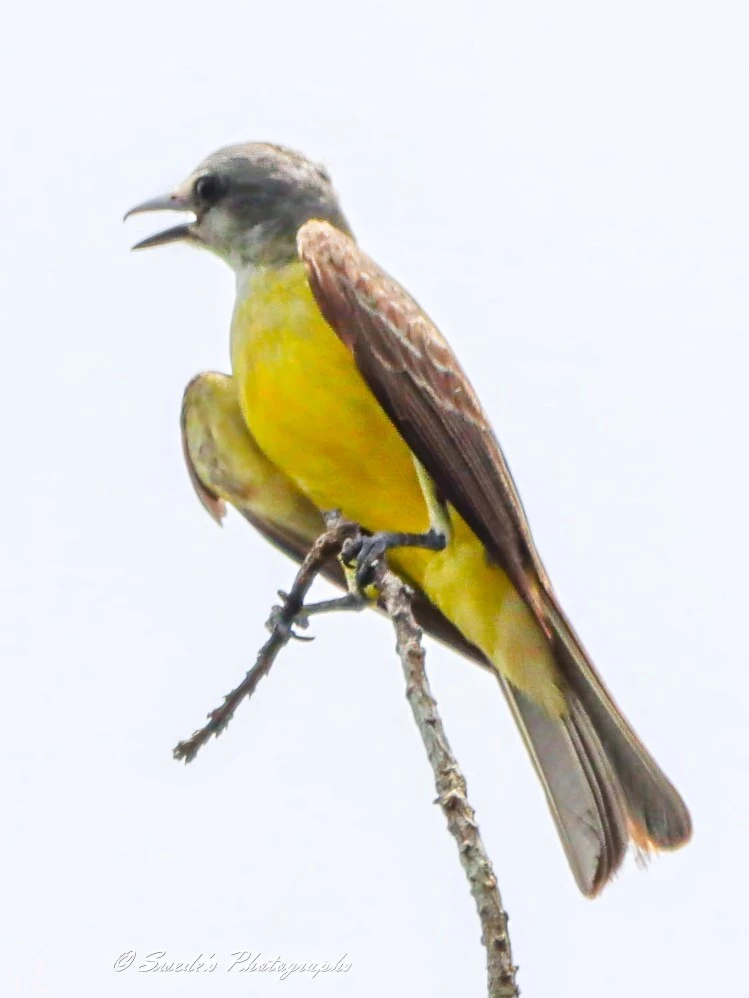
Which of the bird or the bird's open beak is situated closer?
the bird

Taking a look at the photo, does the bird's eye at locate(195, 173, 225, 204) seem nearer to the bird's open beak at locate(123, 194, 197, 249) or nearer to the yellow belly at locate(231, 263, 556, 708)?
the bird's open beak at locate(123, 194, 197, 249)

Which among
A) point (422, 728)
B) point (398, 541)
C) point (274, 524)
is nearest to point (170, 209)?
point (274, 524)

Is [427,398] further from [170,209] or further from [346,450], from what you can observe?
[170,209]

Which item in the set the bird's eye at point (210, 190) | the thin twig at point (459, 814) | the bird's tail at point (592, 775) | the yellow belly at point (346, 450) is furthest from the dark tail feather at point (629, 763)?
the bird's eye at point (210, 190)

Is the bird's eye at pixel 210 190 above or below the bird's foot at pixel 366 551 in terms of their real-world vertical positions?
above

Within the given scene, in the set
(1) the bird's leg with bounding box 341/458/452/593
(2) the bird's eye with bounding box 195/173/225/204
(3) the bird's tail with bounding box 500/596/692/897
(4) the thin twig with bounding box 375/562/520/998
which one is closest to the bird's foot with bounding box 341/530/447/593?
(1) the bird's leg with bounding box 341/458/452/593

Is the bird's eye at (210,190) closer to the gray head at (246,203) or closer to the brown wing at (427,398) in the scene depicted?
the gray head at (246,203)

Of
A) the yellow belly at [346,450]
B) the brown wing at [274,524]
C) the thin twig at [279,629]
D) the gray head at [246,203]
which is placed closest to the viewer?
the thin twig at [279,629]
